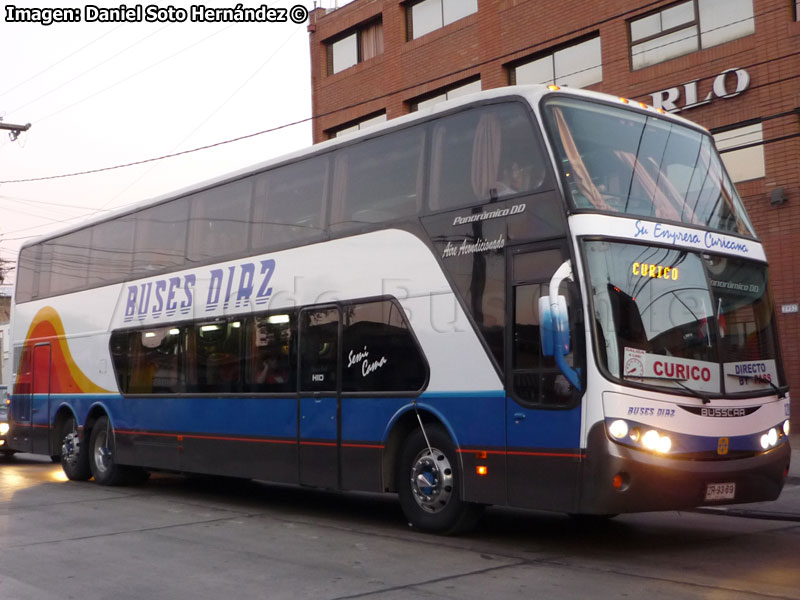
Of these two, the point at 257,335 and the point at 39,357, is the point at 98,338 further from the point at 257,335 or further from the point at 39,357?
the point at 257,335

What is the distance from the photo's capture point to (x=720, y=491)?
8469 millimetres

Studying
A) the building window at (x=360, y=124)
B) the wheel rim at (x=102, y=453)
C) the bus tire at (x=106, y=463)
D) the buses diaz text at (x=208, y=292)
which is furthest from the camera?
the building window at (x=360, y=124)

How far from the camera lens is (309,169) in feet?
39.1

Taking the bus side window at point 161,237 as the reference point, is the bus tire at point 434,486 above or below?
below

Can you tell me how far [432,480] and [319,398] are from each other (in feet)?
6.82

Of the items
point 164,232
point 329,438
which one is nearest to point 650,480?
point 329,438

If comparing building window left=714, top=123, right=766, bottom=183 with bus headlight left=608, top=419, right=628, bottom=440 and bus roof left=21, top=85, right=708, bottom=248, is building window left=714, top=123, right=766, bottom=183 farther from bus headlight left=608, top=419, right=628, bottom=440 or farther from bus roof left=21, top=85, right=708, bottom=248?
bus headlight left=608, top=419, right=628, bottom=440

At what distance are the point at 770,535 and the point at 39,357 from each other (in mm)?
12991

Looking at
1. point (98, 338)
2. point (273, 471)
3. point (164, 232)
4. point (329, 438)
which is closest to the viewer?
point (329, 438)

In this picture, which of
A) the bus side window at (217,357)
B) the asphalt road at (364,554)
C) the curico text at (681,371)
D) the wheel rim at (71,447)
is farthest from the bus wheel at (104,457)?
the curico text at (681,371)

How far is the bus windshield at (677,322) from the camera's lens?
8273mm

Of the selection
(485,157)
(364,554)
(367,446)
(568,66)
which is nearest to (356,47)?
(568,66)

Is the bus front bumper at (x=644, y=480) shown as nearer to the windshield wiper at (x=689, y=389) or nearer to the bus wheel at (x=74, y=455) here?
the windshield wiper at (x=689, y=389)

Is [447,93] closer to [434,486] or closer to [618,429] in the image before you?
[434,486]
